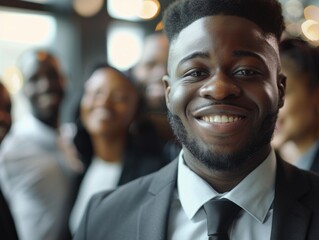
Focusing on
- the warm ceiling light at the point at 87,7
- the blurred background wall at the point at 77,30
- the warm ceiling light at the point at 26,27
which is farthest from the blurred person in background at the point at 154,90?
the warm ceiling light at the point at 87,7

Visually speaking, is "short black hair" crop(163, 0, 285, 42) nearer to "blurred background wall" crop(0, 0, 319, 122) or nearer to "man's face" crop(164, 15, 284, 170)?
"man's face" crop(164, 15, 284, 170)

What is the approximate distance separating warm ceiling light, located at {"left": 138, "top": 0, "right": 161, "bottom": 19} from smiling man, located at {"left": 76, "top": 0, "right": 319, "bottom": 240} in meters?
3.29

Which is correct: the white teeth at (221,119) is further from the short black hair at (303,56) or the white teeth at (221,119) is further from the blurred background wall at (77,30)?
the blurred background wall at (77,30)

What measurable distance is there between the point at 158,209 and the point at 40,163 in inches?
52.1

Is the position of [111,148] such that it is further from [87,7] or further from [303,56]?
[87,7]

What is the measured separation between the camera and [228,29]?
1308mm

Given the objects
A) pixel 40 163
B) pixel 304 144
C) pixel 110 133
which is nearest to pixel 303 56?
pixel 304 144

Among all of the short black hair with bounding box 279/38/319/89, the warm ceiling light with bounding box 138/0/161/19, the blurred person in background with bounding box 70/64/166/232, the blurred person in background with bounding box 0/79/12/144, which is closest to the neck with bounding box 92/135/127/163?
the blurred person in background with bounding box 70/64/166/232

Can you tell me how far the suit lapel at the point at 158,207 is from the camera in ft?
4.59

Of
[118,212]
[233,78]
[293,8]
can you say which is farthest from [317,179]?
[293,8]

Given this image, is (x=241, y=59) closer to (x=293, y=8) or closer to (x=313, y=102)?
(x=313, y=102)

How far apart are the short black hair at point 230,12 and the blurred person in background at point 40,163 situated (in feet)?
4.47

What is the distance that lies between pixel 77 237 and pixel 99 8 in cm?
362

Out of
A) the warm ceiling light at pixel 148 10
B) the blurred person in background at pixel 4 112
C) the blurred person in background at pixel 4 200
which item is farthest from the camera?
the warm ceiling light at pixel 148 10
